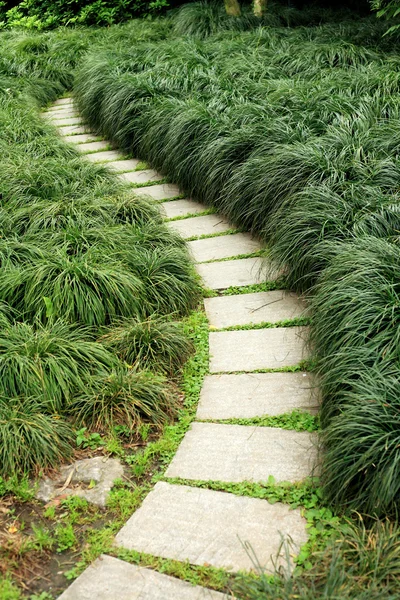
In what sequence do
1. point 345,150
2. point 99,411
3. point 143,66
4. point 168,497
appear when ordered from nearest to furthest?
point 168,497, point 99,411, point 345,150, point 143,66

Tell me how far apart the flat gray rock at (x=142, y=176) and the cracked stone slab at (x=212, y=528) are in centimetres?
411

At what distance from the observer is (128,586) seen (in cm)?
234

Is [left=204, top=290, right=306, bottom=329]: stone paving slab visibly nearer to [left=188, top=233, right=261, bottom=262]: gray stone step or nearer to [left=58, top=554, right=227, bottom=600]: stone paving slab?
[left=188, top=233, right=261, bottom=262]: gray stone step

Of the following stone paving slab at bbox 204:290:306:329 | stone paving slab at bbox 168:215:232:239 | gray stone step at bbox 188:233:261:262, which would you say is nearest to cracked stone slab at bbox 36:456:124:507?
stone paving slab at bbox 204:290:306:329

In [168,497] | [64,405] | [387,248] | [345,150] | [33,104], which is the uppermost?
[33,104]

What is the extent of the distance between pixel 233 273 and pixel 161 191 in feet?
6.08

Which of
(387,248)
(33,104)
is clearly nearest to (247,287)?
(387,248)

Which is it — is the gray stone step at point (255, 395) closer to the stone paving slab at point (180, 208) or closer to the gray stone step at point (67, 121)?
the stone paving slab at point (180, 208)

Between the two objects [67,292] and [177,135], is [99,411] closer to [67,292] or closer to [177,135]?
[67,292]

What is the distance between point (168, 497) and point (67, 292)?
1.48 m

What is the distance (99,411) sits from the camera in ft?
10.6

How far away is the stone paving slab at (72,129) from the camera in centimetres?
788

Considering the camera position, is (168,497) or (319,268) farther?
(319,268)

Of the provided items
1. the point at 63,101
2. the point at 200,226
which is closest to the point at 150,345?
the point at 200,226
